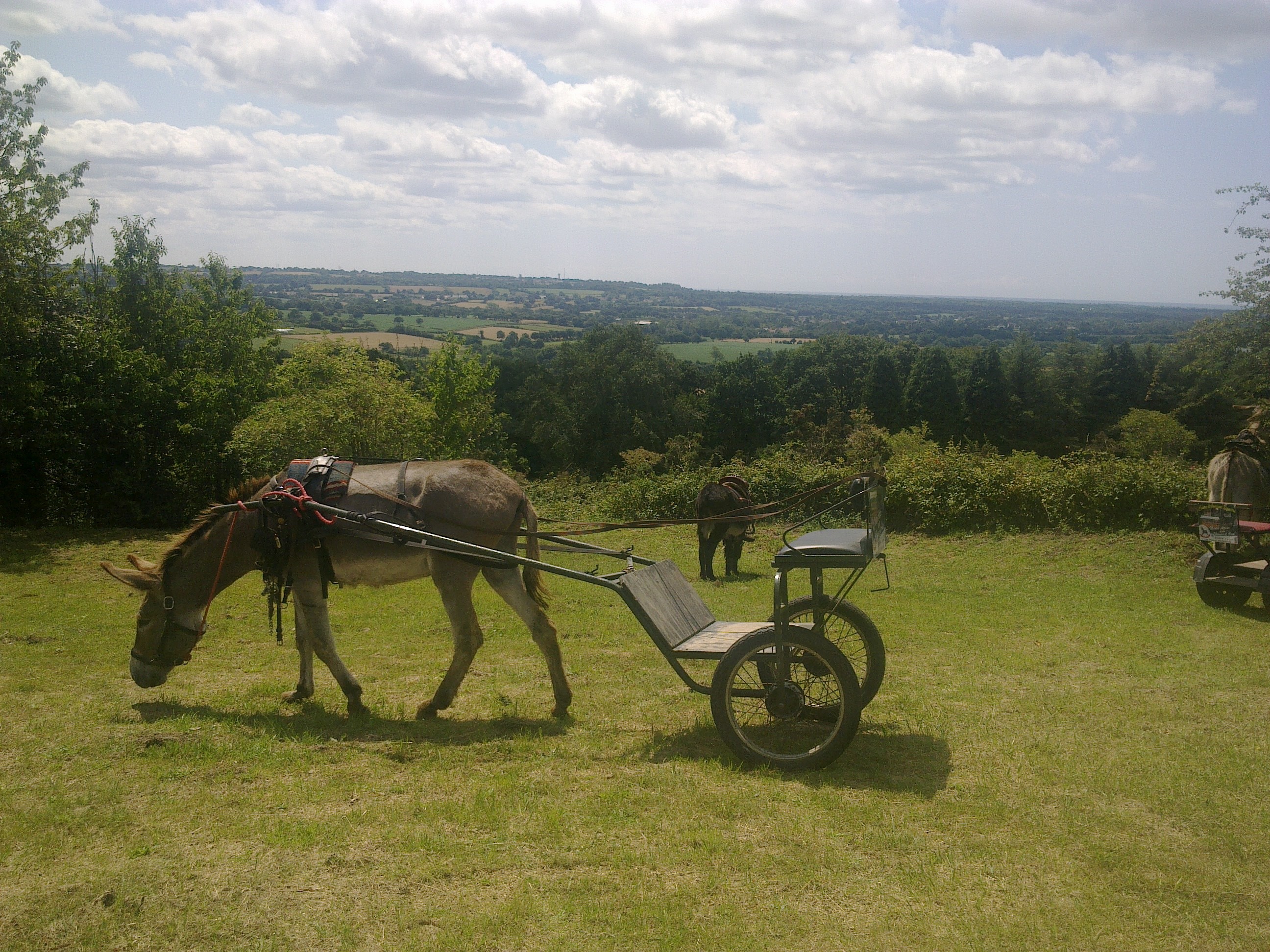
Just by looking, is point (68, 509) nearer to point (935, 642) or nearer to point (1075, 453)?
point (935, 642)

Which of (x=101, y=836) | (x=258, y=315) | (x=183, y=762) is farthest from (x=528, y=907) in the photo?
(x=258, y=315)

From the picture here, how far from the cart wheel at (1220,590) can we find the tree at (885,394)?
52055mm

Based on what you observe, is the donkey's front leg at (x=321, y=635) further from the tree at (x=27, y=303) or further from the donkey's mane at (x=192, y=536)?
the tree at (x=27, y=303)

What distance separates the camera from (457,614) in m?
6.95

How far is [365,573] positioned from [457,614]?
2.77 feet

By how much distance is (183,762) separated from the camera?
5637mm

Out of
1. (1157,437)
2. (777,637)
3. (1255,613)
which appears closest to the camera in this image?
(777,637)

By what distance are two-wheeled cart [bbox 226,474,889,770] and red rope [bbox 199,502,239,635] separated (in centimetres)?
14

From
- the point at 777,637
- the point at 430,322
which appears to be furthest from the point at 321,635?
the point at 430,322

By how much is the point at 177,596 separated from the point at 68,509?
16062 millimetres

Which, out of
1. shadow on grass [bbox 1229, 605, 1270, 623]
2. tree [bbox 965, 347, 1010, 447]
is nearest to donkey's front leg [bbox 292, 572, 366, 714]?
shadow on grass [bbox 1229, 605, 1270, 623]

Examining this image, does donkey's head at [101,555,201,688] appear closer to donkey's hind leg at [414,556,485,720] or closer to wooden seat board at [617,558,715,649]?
donkey's hind leg at [414,556,485,720]

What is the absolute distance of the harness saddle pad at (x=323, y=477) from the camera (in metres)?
6.95

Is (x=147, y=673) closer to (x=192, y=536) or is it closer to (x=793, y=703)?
(x=192, y=536)
